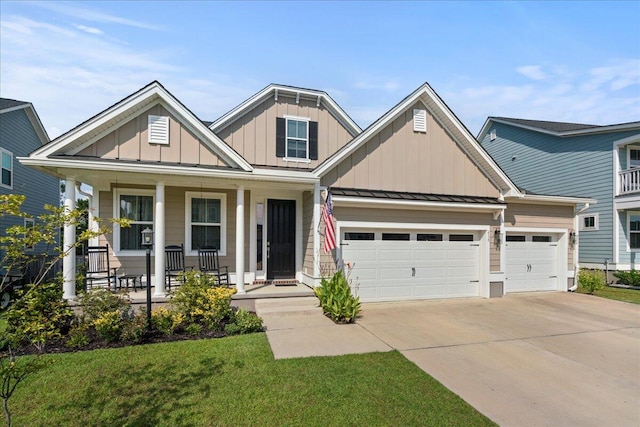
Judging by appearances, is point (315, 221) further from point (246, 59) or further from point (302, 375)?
point (246, 59)

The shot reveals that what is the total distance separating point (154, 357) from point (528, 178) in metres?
19.0

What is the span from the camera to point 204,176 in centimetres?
762

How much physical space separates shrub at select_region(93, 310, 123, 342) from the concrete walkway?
2.50 m

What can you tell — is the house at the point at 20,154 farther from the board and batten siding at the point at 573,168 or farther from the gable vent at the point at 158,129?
the board and batten siding at the point at 573,168

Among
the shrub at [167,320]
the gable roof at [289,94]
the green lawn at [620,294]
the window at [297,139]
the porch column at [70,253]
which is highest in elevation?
the gable roof at [289,94]

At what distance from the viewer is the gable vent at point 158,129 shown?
7.57 m

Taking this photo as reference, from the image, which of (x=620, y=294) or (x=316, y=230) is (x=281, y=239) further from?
(x=620, y=294)

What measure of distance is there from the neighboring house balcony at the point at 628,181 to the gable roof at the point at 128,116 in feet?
50.4

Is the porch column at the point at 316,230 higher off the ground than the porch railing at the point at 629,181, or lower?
lower

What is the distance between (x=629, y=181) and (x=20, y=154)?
2563 centimetres

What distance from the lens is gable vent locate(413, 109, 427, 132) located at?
9.62 metres

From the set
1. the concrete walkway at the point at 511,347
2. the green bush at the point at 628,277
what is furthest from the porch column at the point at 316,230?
the green bush at the point at 628,277

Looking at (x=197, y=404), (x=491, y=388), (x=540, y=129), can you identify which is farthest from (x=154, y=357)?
(x=540, y=129)

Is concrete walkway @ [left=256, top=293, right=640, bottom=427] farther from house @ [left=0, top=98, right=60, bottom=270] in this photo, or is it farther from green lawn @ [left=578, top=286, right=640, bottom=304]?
house @ [left=0, top=98, right=60, bottom=270]
